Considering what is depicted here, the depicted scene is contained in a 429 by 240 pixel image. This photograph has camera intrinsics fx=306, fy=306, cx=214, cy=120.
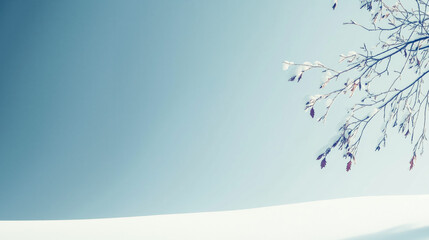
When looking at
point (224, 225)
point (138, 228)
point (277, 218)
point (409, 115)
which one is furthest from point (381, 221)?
point (138, 228)

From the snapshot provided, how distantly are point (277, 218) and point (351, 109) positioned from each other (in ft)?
8.65

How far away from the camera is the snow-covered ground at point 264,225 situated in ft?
12.2

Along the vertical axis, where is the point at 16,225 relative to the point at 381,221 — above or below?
above

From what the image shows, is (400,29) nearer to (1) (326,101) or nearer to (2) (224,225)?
(1) (326,101)

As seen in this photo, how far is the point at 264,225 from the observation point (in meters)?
4.35

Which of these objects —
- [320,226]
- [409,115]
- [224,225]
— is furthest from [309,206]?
[409,115]

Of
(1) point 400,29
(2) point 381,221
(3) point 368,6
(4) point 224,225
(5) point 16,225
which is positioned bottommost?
(2) point 381,221

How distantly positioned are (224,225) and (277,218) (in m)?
0.91

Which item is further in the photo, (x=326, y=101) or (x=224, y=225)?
(x=224, y=225)

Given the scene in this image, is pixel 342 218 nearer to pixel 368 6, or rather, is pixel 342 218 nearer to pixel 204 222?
pixel 204 222

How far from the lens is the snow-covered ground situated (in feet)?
12.2

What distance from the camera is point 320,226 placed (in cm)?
414

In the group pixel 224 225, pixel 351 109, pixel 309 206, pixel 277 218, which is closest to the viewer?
pixel 351 109

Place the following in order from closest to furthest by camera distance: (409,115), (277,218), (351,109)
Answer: (351,109)
(409,115)
(277,218)
